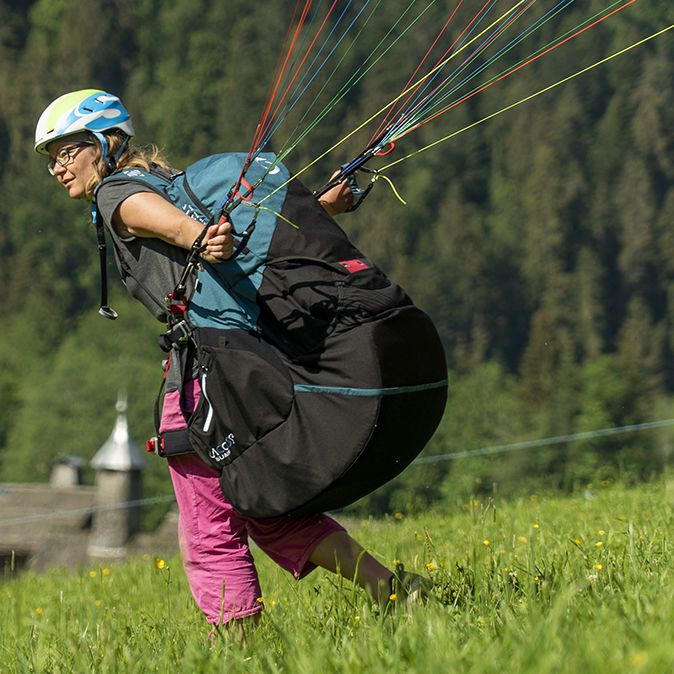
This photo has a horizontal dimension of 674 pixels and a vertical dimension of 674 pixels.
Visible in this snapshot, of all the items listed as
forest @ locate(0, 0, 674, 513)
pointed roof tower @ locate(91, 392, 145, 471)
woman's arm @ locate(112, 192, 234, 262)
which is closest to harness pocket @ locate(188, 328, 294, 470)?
woman's arm @ locate(112, 192, 234, 262)

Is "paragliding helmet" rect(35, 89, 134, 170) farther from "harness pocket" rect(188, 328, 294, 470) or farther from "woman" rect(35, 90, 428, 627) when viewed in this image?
"harness pocket" rect(188, 328, 294, 470)

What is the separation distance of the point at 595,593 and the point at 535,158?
286 ft

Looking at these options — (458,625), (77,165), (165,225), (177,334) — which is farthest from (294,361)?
(77,165)

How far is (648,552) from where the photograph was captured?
9.96ft

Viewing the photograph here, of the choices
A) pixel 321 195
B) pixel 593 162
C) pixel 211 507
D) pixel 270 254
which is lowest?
pixel 211 507

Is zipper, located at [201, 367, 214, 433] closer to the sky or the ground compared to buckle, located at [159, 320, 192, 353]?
closer to the ground

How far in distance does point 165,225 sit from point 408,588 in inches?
44.9

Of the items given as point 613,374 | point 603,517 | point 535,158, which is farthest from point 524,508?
point 535,158

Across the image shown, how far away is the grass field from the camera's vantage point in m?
1.80

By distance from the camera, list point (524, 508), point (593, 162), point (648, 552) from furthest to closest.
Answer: point (593, 162)
point (524, 508)
point (648, 552)

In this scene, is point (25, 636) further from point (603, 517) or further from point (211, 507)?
point (603, 517)

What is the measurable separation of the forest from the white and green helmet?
54.1m

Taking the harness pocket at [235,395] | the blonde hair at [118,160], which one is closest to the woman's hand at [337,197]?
the blonde hair at [118,160]

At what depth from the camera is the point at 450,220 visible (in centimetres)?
8394
